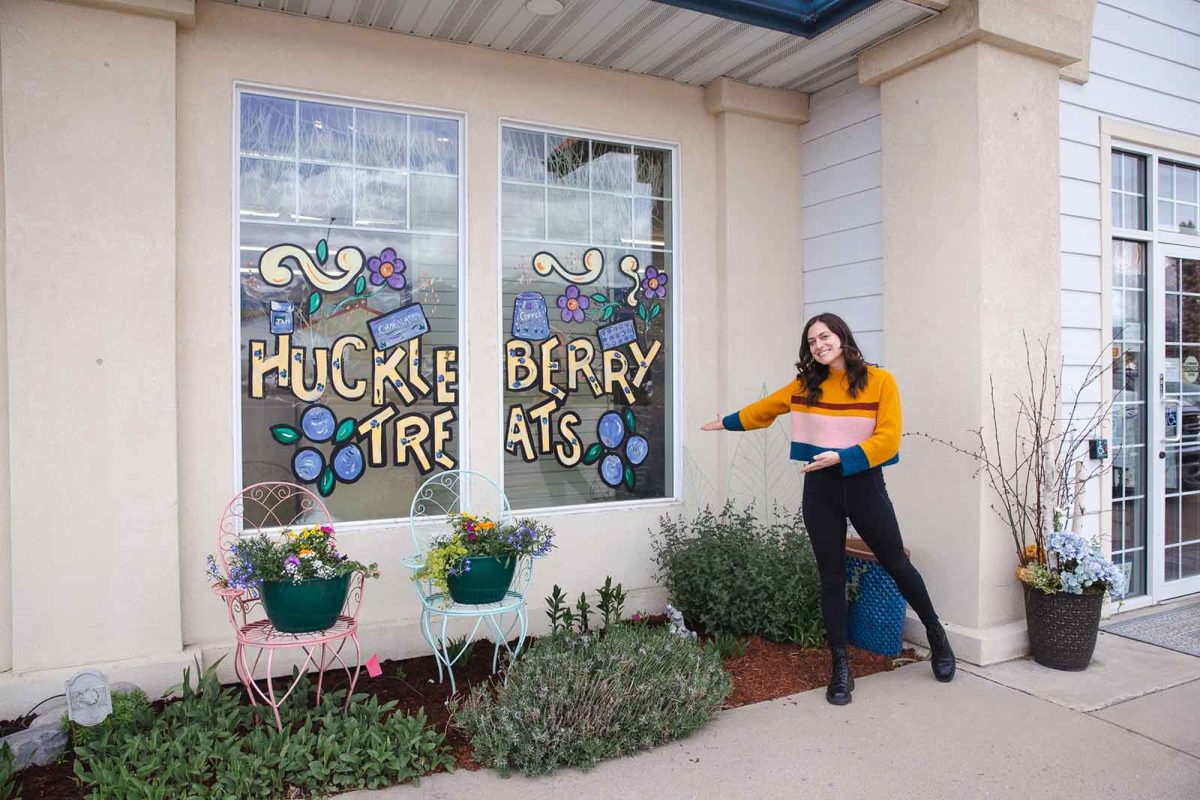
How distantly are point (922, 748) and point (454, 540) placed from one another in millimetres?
2165

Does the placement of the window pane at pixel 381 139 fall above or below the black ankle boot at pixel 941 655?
above

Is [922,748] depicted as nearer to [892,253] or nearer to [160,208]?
[892,253]

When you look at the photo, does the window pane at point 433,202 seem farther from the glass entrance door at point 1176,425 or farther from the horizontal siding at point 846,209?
the glass entrance door at point 1176,425

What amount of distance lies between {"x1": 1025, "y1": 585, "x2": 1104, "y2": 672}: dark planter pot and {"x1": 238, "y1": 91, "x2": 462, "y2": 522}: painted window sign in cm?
322

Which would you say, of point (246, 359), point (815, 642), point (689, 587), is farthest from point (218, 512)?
point (815, 642)

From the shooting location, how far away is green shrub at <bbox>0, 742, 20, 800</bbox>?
295 centimetres

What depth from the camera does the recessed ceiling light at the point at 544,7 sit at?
4.23 metres

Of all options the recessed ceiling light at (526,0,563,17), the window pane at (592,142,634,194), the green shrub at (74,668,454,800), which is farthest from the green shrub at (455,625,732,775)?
the recessed ceiling light at (526,0,563,17)

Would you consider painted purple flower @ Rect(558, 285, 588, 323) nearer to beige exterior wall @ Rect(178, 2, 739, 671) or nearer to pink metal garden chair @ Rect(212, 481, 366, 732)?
beige exterior wall @ Rect(178, 2, 739, 671)

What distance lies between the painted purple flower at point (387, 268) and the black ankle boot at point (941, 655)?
10.7 feet

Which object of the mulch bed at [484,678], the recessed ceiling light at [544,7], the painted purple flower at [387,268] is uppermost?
the recessed ceiling light at [544,7]

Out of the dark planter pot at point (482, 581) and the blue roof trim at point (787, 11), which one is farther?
the blue roof trim at point (787, 11)

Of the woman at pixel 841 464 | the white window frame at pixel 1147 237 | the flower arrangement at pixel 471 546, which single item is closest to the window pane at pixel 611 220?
the woman at pixel 841 464

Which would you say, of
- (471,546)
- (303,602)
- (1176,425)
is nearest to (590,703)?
(471,546)
